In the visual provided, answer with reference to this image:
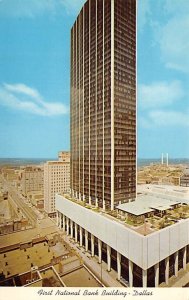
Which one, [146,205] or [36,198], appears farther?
[36,198]

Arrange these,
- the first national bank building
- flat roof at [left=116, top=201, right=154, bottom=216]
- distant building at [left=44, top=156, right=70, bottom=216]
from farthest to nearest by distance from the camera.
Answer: distant building at [left=44, top=156, right=70, bottom=216], flat roof at [left=116, top=201, right=154, bottom=216], the first national bank building

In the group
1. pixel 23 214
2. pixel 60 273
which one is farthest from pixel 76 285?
pixel 23 214

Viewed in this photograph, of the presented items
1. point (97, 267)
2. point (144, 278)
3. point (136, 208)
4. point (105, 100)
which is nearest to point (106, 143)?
point (105, 100)

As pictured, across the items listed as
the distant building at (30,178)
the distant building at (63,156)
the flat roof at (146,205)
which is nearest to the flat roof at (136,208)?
the flat roof at (146,205)

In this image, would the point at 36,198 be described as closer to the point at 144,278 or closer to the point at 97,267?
the point at 97,267

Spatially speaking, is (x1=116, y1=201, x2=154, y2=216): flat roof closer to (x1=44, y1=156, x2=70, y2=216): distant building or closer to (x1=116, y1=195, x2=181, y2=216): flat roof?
(x1=116, y1=195, x2=181, y2=216): flat roof

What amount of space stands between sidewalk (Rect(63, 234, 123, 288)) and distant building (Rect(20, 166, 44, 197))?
1220mm

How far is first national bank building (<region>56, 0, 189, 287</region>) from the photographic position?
2.87 m

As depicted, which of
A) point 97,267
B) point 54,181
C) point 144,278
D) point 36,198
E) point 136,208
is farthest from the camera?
point 54,181

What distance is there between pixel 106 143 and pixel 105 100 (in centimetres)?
84

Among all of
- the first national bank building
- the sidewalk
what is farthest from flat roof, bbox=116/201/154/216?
the sidewalk

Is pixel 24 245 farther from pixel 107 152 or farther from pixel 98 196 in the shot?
pixel 107 152

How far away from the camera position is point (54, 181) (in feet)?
17.0
